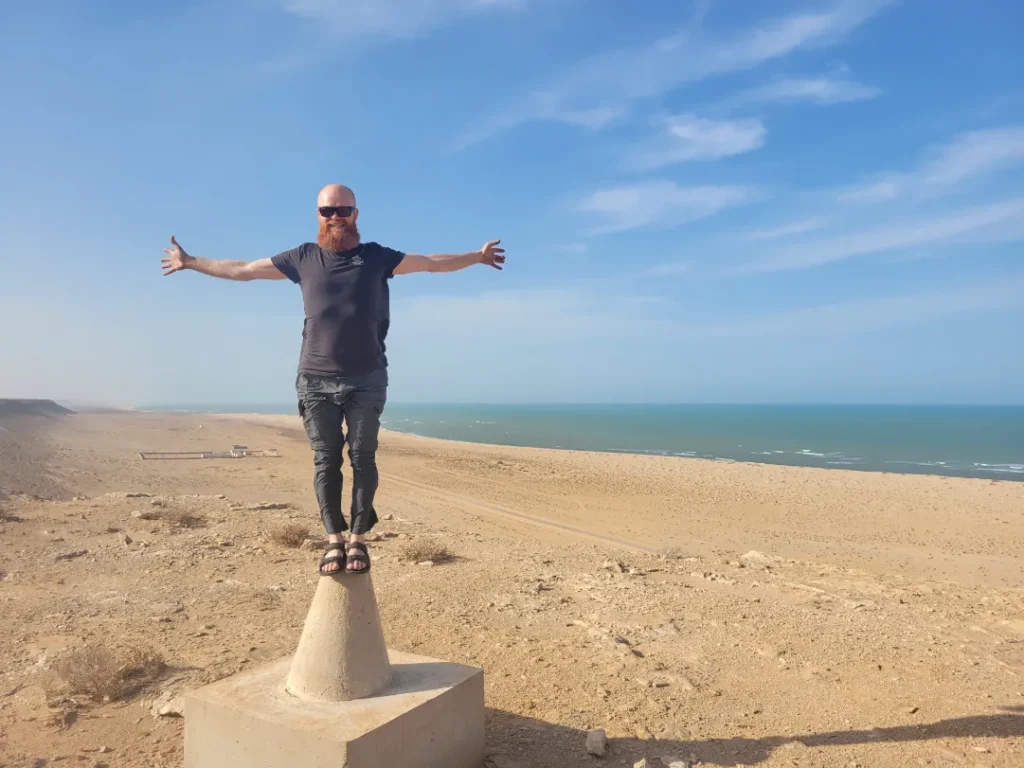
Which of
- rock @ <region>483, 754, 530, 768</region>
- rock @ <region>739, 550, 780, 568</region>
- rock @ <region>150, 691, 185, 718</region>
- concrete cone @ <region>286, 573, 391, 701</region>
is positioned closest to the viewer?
concrete cone @ <region>286, 573, 391, 701</region>

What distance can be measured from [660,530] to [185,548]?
28.8ft

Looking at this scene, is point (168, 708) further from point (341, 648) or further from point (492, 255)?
point (492, 255)

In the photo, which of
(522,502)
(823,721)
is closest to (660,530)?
(522,502)

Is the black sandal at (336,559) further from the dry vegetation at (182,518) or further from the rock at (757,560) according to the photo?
the dry vegetation at (182,518)

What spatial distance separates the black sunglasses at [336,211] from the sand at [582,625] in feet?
10.6

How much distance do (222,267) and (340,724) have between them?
255cm

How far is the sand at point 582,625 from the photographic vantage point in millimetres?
4457

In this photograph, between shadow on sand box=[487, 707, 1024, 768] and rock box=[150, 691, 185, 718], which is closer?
shadow on sand box=[487, 707, 1024, 768]

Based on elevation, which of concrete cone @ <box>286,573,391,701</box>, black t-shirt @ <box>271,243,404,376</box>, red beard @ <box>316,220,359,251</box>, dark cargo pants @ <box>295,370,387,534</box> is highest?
red beard @ <box>316,220,359,251</box>

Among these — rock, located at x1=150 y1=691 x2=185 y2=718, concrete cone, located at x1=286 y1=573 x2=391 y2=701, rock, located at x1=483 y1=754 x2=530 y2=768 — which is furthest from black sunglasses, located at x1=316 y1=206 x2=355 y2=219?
rock, located at x1=150 y1=691 x2=185 y2=718

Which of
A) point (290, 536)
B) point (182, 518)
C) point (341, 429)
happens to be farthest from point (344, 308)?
point (182, 518)

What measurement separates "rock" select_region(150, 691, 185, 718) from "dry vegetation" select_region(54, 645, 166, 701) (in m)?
0.37

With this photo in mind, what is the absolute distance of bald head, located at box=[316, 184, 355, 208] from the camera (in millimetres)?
3900

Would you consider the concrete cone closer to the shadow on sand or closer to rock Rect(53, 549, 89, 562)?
the shadow on sand
